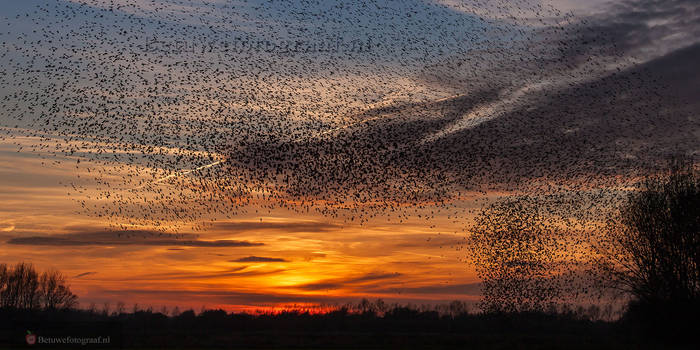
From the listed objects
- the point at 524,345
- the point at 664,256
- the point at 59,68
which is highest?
the point at 59,68

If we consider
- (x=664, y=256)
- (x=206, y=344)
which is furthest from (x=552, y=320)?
(x=206, y=344)

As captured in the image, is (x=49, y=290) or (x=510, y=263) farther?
(x=49, y=290)

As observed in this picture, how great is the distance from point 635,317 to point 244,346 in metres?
29.6

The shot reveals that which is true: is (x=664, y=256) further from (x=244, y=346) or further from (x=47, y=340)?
(x=47, y=340)

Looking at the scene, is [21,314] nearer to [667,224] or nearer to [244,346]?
[244,346]

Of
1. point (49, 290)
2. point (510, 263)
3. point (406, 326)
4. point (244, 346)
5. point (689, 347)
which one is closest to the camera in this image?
point (689, 347)

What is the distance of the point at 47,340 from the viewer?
148ft

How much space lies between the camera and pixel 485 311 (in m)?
73.6

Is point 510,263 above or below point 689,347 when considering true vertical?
above

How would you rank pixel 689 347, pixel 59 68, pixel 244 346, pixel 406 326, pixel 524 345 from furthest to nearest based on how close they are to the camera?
1. pixel 406 326
2. pixel 524 345
3. pixel 244 346
4. pixel 689 347
5. pixel 59 68

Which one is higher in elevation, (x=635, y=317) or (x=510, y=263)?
(x=510, y=263)

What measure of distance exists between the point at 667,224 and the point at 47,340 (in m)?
44.2

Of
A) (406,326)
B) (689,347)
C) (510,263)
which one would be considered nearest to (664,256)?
(689,347)

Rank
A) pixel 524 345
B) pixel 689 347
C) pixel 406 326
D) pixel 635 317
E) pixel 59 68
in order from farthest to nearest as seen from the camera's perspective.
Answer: pixel 406 326 < pixel 524 345 < pixel 635 317 < pixel 689 347 < pixel 59 68
